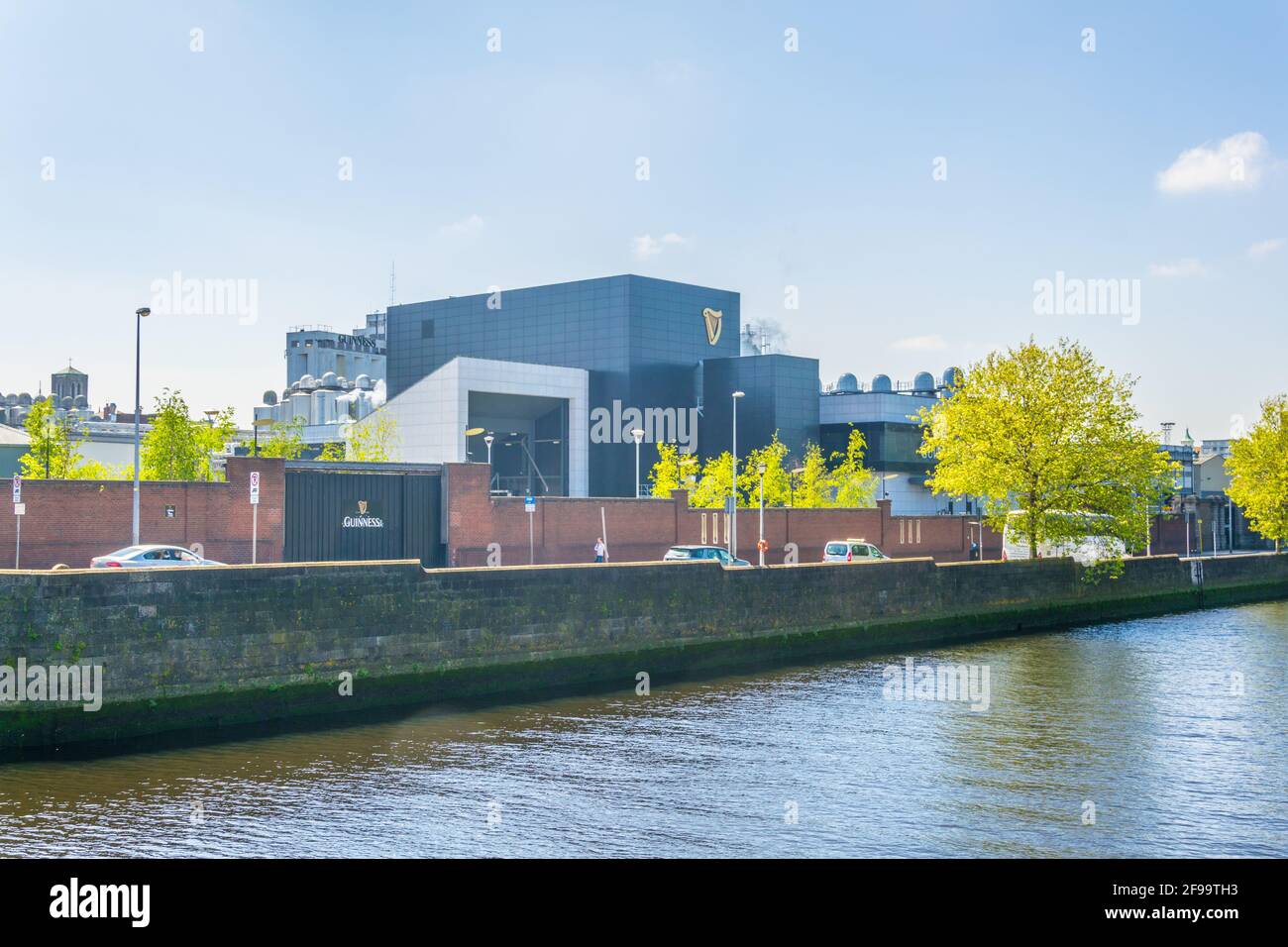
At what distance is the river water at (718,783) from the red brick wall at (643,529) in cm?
2081

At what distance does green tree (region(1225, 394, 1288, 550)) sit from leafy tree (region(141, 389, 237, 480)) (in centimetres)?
5941

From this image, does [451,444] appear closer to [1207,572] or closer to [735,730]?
[1207,572]

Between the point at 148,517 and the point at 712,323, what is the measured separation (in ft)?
207

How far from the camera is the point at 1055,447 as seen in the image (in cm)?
4594

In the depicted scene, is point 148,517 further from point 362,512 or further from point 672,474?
point 672,474

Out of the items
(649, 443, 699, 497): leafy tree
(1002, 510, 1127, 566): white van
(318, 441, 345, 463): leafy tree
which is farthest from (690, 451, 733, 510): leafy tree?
(318, 441, 345, 463): leafy tree

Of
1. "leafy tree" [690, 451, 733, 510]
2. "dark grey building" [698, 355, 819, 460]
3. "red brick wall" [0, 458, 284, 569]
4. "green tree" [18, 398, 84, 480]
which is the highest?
"dark grey building" [698, 355, 819, 460]

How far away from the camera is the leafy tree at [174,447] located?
6194 centimetres

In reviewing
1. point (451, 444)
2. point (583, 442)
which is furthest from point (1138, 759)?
point (583, 442)

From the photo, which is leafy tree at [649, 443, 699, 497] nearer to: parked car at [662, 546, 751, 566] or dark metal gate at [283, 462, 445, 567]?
parked car at [662, 546, 751, 566]

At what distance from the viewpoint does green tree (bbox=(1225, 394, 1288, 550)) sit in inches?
2832

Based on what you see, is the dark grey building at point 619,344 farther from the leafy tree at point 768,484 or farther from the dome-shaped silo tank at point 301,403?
the dome-shaped silo tank at point 301,403
